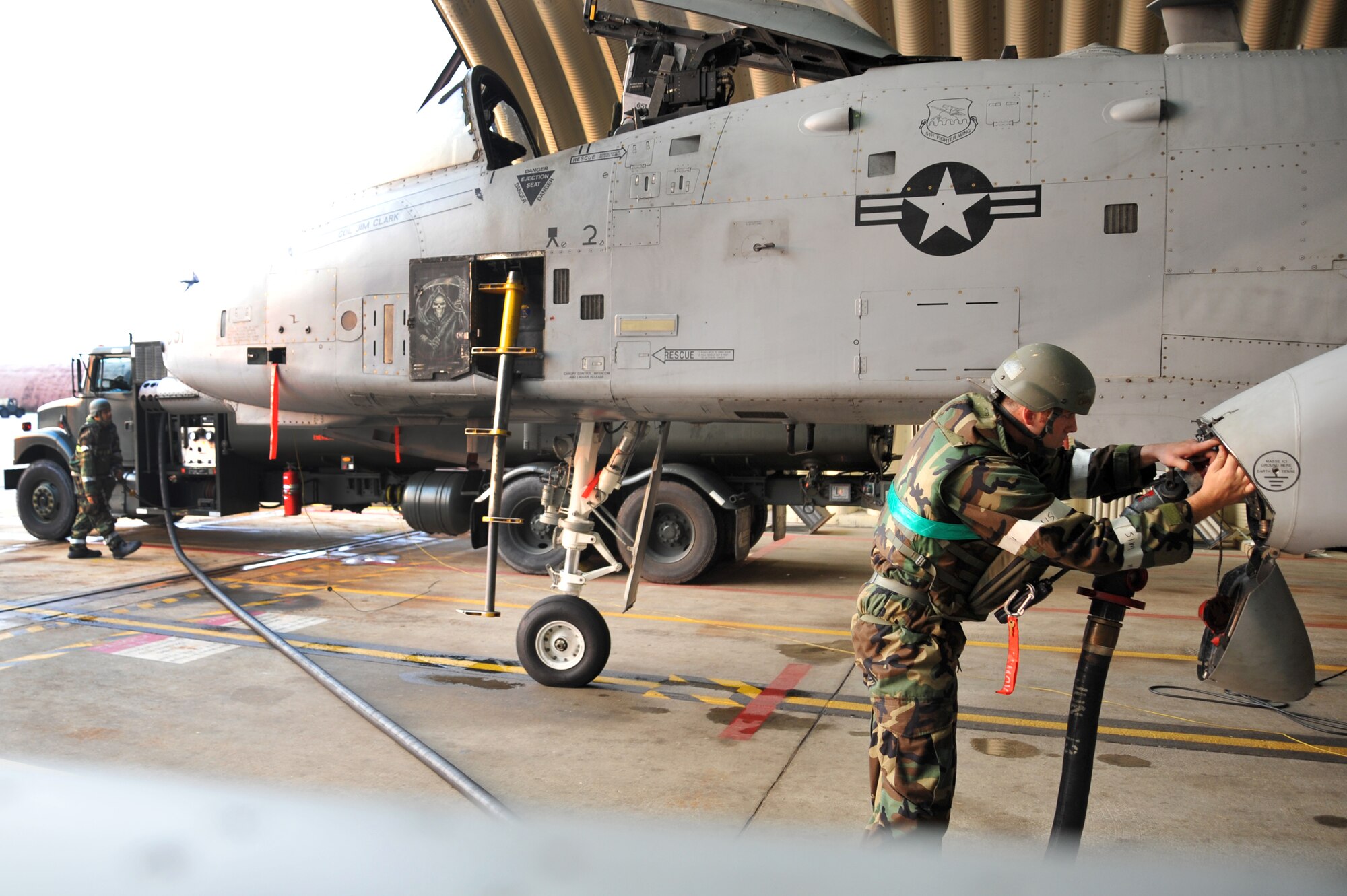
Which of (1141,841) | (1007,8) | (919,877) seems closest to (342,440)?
(1141,841)

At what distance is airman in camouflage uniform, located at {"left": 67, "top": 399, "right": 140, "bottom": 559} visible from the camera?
37.4 ft

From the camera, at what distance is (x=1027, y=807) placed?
4.19 metres

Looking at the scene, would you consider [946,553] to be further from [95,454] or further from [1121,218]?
[95,454]

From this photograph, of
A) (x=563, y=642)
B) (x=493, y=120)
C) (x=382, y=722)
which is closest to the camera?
(x=382, y=722)

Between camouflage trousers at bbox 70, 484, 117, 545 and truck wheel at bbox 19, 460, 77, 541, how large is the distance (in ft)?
6.08

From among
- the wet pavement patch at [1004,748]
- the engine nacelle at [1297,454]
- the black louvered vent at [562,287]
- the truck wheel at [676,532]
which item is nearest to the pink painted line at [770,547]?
the truck wheel at [676,532]

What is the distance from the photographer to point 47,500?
13.4 metres

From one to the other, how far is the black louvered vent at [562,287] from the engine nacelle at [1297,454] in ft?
12.2

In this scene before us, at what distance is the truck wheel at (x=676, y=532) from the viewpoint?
33.7 ft

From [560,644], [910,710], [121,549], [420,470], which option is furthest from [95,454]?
[910,710]

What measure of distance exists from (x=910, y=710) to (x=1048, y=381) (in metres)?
1.18

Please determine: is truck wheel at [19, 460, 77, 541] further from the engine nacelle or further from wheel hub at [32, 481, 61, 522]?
the engine nacelle

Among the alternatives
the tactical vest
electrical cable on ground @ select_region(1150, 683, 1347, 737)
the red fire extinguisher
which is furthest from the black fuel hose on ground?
electrical cable on ground @ select_region(1150, 683, 1347, 737)

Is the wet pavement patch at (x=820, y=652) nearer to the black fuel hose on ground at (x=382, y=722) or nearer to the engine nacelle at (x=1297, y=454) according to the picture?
the black fuel hose on ground at (x=382, y=722)
